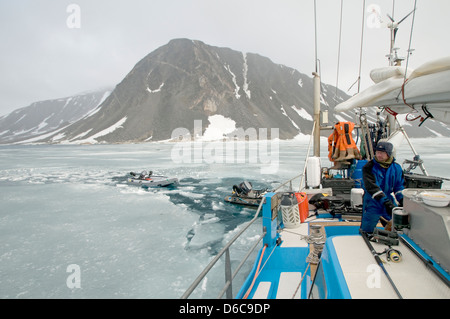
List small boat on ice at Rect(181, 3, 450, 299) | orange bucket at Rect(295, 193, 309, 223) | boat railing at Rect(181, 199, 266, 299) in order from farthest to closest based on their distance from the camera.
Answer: orange bucket at Rect(295, 193, 309, 223), boat railing at Rect(181, 199, 266, 299), small boat on ice at Rect(181, 3, 450, 299)

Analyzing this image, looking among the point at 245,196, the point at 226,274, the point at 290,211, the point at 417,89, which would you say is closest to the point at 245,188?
the point at 245,196

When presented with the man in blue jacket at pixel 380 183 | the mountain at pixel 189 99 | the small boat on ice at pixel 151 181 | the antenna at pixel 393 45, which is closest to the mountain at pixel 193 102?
the mountain at pixel 189 99

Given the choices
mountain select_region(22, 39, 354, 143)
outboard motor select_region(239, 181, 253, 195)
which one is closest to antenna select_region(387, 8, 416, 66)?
outboard motor select_region(239, 181, 253, 195)

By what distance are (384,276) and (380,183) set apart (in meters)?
2.22

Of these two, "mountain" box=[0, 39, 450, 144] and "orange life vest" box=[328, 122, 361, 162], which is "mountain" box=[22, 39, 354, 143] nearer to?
"mountain" box=[0, 39, 450, 144]

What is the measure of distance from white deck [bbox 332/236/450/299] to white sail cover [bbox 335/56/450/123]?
1.52 meters

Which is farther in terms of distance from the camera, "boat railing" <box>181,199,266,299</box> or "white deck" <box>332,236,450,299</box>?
"boat railing" <box>181,199,266,299</box>

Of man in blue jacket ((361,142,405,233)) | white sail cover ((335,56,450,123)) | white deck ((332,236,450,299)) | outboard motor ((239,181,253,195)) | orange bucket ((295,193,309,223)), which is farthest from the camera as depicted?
outboard motor ((239,181,253,195))

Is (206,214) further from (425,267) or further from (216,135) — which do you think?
(216,135)

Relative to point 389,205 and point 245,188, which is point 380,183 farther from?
point 245,188

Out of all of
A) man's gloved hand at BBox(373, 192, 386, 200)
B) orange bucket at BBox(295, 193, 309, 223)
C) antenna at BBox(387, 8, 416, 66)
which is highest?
antenna at BBox(387, 8, 416, 66)

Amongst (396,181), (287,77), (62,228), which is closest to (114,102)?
(287,77)

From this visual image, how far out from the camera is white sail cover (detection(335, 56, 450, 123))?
2326 millimetres

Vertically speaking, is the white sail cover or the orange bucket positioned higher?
the white sail cover
